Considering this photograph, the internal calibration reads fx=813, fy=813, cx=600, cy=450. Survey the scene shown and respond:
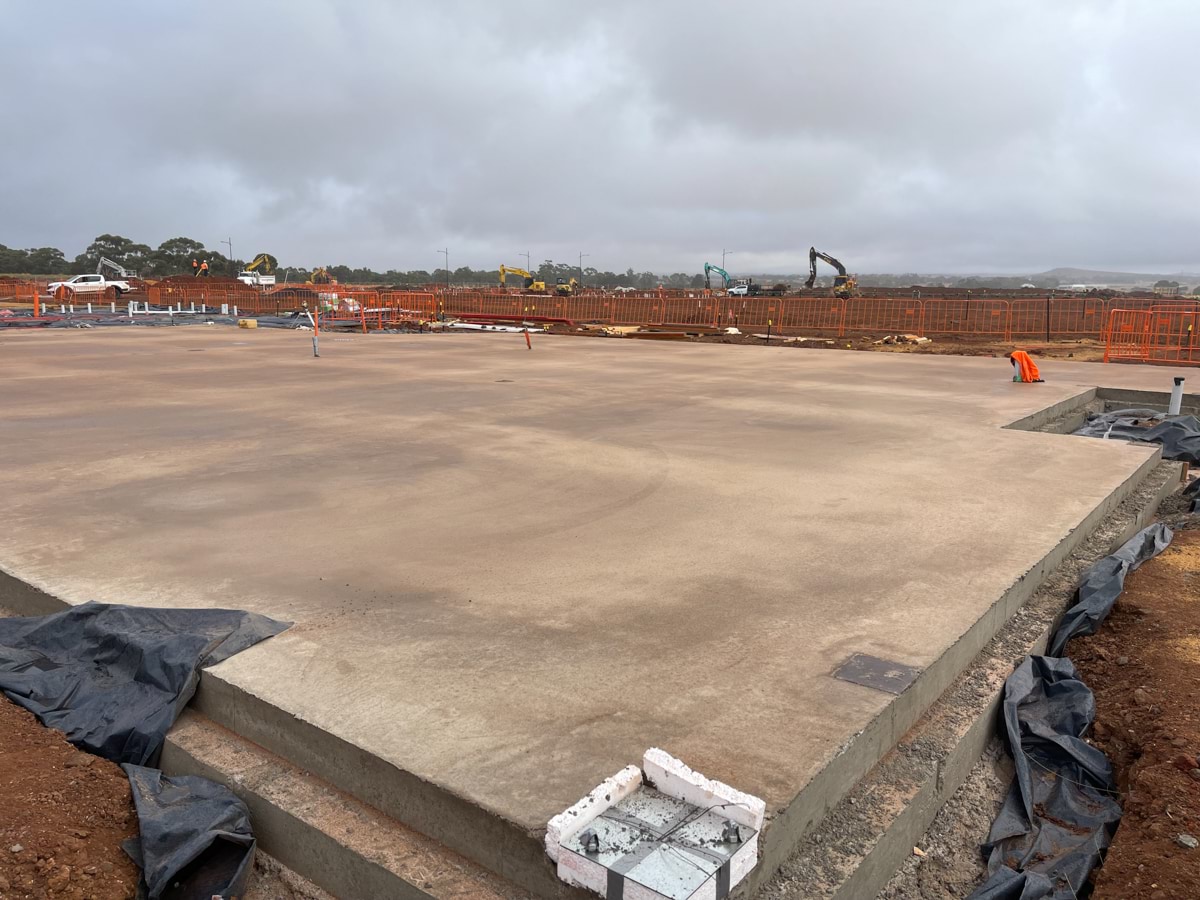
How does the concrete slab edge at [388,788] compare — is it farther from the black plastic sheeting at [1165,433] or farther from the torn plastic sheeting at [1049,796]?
the black plastic sheeting at [1165,433]

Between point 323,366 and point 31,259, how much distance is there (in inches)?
4676

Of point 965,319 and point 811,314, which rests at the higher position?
point 811,314

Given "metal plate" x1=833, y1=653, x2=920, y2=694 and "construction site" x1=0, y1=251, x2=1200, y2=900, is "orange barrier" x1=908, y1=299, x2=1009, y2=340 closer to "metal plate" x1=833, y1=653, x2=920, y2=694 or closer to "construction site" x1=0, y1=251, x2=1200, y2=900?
"construction site" x1=0, y1=251, x2=1200, y2=900

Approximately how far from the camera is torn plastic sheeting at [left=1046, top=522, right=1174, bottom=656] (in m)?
4.83

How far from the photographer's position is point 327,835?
284cm

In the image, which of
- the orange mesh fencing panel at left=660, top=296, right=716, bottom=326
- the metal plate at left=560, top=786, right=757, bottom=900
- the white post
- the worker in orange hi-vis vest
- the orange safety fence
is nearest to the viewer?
the metal plate at left=560, top=786, right=757, bottom=900

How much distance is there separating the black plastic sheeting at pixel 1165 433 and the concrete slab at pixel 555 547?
1.22 meters

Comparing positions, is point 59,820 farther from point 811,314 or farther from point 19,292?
point 19,292

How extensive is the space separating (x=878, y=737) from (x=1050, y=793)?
123 centimetres

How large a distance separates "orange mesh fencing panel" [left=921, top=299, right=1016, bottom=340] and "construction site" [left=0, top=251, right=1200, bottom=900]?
84.9ft

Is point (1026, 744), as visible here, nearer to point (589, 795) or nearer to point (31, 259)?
point (589, 795)

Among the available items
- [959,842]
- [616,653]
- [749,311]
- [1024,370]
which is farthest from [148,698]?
[749,311]

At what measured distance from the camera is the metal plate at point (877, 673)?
3.43 meters

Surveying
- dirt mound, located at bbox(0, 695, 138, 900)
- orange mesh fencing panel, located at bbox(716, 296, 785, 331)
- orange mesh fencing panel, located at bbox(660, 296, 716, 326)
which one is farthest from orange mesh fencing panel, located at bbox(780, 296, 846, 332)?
dirt mound, located at bbox(0, 695, 138, 900)
